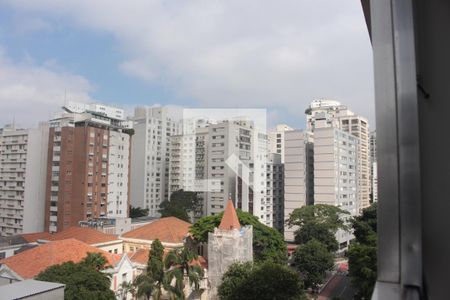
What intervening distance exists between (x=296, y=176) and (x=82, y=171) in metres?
12.0

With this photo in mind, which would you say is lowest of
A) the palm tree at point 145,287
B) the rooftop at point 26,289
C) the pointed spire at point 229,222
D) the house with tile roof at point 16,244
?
the house with tile roof at point 16,244

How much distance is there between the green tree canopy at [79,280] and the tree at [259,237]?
7013mm

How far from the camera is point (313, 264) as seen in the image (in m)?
13.5

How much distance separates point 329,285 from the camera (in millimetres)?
14773

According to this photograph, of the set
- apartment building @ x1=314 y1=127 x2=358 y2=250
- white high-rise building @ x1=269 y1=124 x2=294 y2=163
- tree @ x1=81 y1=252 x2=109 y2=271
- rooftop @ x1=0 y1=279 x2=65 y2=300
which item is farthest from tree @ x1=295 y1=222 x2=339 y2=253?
white high-rise building @ x1=269 y1=124 x2=294 y2=163

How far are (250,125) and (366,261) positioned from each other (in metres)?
15.9

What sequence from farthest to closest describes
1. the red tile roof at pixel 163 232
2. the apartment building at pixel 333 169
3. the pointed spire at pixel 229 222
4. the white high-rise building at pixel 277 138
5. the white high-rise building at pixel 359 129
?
the white high-rise building at pixel 277 138, the white high-rise building at pixel 359 129, the apartment building at pixel 333 169, the red tile roof at pixel 163 232, the pointed spire at pixel 229 222

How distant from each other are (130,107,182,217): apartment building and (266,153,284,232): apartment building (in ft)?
27.4

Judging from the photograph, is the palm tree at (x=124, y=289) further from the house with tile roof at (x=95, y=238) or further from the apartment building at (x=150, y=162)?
the apartment building at (x=150, y=162)

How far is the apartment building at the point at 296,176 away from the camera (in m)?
21.2

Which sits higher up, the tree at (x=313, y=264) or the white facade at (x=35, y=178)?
the white facade at (x=35, y=178)

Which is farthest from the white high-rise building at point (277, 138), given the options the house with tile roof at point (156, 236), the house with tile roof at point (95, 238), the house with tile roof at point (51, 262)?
the house with tile roof at point (51, 262)

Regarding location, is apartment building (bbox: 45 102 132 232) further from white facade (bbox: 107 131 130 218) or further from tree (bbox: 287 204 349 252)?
tree (bbox: 287 204 349 252)

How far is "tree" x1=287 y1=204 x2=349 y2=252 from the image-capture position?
1735 centimetres
